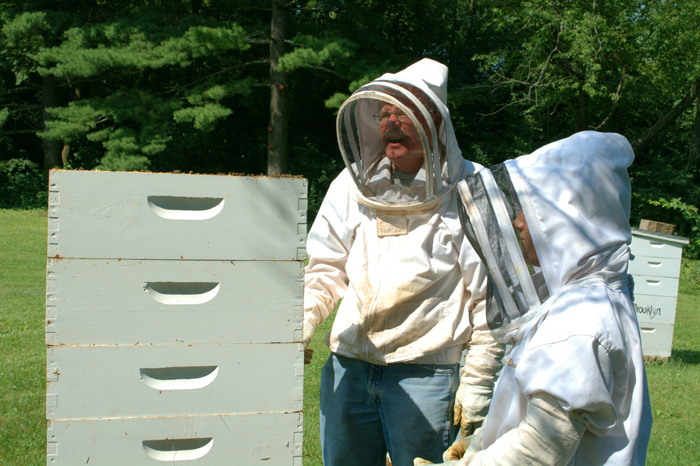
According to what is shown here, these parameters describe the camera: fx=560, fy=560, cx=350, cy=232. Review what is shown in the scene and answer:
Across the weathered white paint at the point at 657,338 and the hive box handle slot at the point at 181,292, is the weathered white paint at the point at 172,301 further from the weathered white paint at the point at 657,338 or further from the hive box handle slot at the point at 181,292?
the weathered white paint at the point at 657,338

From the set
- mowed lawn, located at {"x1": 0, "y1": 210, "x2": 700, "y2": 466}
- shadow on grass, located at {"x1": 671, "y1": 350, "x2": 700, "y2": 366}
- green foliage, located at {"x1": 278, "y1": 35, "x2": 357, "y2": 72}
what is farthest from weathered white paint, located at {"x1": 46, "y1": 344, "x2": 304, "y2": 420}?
green foliage, located at {"x1": 278, "y1": 35, "x2": 357, "y2": 72}

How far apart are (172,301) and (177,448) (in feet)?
1.50

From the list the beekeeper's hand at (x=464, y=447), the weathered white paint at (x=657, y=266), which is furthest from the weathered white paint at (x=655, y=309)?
the beekeeper's hand at (x=464, y=447)

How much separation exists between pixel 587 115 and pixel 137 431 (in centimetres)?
1612

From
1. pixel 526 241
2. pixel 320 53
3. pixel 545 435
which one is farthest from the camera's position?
pixel 320 53

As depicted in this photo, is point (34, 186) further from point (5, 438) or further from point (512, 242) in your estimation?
point (512, 242)

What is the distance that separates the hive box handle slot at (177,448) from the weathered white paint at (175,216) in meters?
0.57

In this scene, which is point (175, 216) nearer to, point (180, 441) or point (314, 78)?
point (180, 441)

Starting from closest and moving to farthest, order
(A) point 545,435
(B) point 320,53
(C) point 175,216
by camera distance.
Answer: (A) point 545,435, (C) point 175,216, (B) point 320,53

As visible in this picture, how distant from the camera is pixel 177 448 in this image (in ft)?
5.61

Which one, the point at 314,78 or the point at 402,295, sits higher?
the point at 314,78

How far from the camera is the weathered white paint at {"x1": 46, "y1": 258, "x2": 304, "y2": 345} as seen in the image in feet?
5.27

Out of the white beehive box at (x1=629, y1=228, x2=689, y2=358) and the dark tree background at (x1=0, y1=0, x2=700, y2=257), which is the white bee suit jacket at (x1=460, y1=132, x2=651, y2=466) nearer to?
the white beehive box at (x1=629, y1=228, x2=689, y2=358)

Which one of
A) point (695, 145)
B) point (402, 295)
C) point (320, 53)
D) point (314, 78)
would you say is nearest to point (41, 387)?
point (402, 295)
